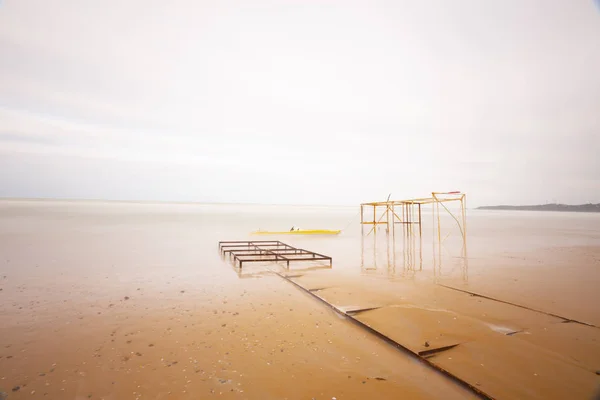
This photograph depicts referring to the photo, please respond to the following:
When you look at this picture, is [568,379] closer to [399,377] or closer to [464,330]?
[464,330]

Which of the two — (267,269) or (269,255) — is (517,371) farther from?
(269,255)

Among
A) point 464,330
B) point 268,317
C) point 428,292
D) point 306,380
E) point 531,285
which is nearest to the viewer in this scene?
point 306,380

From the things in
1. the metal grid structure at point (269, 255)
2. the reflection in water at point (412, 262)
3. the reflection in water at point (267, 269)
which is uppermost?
the metal grid structure at point (269, 255)

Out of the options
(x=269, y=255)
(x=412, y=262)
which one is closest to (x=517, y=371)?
(x=412, y=262)

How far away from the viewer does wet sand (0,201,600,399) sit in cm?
431

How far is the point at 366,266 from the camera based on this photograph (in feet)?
46.0

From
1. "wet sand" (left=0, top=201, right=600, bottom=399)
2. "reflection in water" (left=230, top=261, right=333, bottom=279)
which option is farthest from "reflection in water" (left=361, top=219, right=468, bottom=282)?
"reflection in water" (left=230, top=261, right=333, bottom=279)

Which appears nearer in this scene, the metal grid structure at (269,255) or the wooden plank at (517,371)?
the wooden plank at (517,371)

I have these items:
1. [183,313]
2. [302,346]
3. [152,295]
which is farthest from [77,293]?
[302,346]

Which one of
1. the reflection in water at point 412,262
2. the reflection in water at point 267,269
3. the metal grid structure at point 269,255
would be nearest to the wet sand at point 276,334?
the reflection in water at point 267,269

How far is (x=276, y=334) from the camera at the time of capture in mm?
6109

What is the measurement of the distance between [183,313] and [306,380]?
4134 millimetres

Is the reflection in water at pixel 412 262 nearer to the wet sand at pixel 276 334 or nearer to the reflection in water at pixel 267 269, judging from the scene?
the wet sand at pixel 276 334

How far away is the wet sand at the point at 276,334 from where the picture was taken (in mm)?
4312
